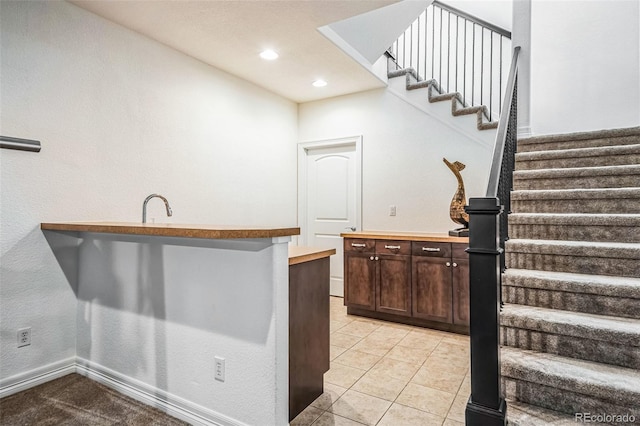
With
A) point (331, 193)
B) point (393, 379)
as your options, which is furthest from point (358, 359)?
point (331, 193)

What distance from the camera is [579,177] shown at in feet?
8.38

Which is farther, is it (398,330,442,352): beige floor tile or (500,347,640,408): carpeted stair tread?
(398,330,442,352): beige floor tile

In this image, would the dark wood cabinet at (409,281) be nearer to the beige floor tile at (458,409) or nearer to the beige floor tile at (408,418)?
the beige floor tile at (458,409)

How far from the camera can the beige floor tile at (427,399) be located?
79.6 inches

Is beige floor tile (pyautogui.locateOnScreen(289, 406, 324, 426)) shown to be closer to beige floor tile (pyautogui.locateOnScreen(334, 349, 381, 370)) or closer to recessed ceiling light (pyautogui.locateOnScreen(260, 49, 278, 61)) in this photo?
beige floor tile (pyautogui.locateOnScreen(334, 349, 381, 370))

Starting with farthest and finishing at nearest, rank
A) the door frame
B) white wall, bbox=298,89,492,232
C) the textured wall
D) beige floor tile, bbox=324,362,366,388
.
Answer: the door frame, white wall, bbox=298,89,492,232, beige floor tile, bbox=324,362,366,388, the textured wall

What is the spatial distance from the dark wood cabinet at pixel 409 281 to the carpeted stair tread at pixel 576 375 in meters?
1.55

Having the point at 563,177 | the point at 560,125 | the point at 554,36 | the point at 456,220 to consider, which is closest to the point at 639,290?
the point at 563,177

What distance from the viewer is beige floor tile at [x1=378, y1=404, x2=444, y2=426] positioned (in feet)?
6.19

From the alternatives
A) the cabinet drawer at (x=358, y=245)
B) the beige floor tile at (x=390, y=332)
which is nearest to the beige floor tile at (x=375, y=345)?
the beige floor tile at (x=390, y=332)

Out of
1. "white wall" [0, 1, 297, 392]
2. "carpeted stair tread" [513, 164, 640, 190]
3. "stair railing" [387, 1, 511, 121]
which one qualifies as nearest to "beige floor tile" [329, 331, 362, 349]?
"white wall" [0, 1, 297, 392]

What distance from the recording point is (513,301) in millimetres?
1983

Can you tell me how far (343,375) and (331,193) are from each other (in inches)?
103

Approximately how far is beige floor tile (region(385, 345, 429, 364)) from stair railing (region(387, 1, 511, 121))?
2.76 metres
